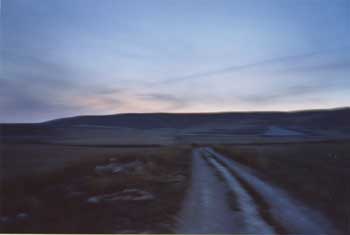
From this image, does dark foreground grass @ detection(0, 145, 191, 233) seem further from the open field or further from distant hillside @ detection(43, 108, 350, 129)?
distant hillside @ detection(43, 108, 350, 129)

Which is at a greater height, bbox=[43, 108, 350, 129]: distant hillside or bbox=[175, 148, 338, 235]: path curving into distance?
bbox=[43, 108, 350, 129]: distant hillside

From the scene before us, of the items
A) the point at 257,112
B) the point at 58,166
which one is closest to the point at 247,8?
the point at 257,112

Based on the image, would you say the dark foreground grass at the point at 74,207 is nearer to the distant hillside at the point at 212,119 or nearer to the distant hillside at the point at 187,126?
the distant hillside at the point at 187,126

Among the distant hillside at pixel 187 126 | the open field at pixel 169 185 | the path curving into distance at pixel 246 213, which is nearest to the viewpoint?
the path curving into distance at pixel 246 213

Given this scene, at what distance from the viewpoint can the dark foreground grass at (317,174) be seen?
13.4ft

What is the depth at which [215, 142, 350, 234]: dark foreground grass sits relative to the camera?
4.07 metres

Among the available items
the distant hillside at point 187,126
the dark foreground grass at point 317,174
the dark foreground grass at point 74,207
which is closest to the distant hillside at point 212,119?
the distant hillside at point 187,126

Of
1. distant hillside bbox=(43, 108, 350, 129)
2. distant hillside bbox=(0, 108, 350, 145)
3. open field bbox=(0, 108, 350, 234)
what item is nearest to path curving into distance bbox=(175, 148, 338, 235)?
open field bbox=(0, 108, 350, 234)

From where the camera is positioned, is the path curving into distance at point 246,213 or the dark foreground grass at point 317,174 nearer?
the path curving into distance at point 246,213

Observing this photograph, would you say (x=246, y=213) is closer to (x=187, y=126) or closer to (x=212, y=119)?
(x=212, y=119)

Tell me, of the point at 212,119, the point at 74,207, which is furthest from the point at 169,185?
the point at 74,207

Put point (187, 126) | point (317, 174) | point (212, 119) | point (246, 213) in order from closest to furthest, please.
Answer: point (246, 213) → point (212, 119) → point (187, 126) → point (317, 174)

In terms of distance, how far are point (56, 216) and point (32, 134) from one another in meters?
1.49

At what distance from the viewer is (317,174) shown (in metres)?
5.97
